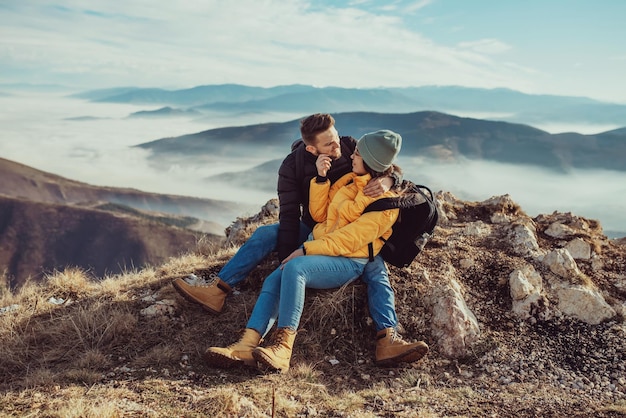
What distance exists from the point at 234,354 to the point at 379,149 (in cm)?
224

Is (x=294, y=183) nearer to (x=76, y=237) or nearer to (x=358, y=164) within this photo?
(x=358, y=164)

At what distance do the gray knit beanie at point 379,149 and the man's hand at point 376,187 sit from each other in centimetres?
11

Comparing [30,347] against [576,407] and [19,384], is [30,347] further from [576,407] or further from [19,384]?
[576,407]

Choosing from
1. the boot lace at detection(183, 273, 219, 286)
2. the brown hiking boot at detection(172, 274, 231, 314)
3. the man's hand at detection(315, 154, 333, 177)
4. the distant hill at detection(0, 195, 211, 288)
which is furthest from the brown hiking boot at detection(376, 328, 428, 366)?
the distant hill at detection(0, 195, 211, 288)

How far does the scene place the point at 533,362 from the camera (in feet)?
16.2

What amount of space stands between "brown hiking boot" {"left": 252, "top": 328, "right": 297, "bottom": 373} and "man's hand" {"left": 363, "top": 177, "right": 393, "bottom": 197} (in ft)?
4.81

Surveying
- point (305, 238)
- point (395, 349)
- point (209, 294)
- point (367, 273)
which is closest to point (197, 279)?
point (209, 294)

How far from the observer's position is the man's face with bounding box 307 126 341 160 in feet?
16.1

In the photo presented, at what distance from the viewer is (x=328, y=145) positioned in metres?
4.97

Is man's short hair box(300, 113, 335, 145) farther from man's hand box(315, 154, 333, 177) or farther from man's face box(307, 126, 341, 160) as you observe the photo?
man's hand box(315, 154, 333, 177)

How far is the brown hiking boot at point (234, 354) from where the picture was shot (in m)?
4.37

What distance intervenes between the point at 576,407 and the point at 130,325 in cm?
425

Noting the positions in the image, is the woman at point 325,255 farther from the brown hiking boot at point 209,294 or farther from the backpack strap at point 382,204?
the brown hiking boot at point 209,294

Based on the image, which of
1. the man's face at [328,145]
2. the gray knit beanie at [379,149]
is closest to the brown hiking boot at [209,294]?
the man's face at [328,145]
